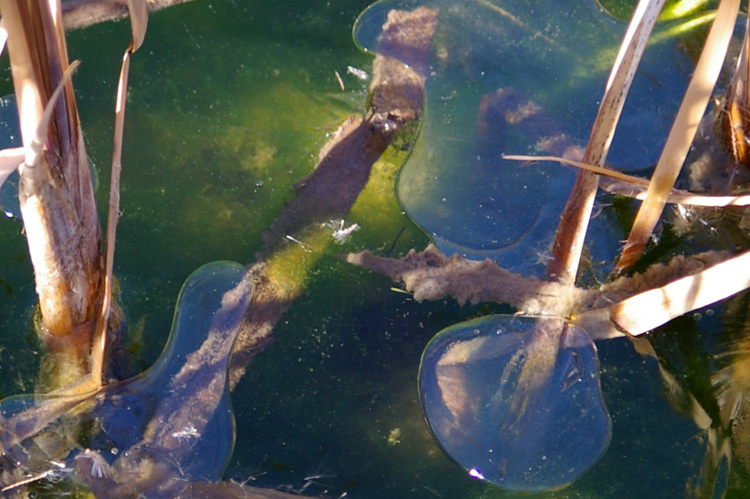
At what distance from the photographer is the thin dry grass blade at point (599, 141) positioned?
104 centimetres

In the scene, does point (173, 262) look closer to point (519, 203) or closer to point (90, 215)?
point (90, 215)

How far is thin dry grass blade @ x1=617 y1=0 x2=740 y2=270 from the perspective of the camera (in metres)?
0.98

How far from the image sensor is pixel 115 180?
1.08m

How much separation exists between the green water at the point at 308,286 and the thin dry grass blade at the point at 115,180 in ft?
0.46

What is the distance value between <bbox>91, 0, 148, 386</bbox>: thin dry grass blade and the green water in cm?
14

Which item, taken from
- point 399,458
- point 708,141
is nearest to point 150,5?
point 399,458

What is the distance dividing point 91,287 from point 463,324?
80 centimetres

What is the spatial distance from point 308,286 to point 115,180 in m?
0.53

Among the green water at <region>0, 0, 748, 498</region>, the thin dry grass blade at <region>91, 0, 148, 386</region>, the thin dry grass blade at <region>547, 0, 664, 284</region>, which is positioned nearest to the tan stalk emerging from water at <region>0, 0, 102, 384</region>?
the thin dry grass blade at <region>91, 0, 148, 386</region>

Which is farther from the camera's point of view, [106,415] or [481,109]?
[481,109]

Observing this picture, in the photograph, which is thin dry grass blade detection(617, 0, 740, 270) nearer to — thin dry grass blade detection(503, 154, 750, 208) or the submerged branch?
thin dry grass blade detection(503, 154, 750, 208)

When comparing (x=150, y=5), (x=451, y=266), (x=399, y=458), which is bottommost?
(x=399, y=458)

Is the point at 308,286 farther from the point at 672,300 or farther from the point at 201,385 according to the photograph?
the point at 672,300

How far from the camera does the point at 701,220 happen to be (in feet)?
4.94
